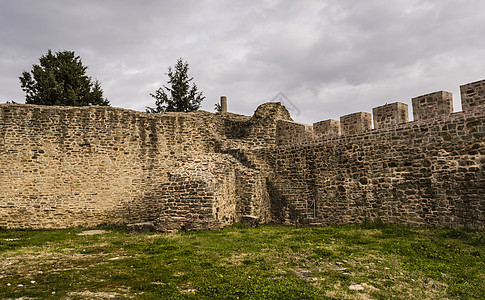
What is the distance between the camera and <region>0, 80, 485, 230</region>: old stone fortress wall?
9859 millimetres

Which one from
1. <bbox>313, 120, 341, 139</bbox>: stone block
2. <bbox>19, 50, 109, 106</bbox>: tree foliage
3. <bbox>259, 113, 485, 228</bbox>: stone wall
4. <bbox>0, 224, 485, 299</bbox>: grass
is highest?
<bbox>19, 50, 109, 106</bbox>: tree foliage

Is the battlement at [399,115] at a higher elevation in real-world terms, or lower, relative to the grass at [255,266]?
higher

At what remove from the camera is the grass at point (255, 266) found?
5.19m

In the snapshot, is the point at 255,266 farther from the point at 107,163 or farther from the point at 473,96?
the point at 107,163

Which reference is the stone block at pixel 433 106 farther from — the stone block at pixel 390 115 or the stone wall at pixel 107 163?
the stone wall at pixel 107 163

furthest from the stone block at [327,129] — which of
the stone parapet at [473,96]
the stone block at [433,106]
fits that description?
the stone parapet at [473,96]

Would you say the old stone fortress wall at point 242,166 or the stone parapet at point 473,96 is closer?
the stone parapet at point 473,96

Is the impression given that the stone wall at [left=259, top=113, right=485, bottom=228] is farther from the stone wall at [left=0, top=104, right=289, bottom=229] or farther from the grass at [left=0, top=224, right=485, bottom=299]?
the stone wall at [left=0, top=104, right=289, bottom=229]

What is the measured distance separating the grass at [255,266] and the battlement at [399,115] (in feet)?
10.9

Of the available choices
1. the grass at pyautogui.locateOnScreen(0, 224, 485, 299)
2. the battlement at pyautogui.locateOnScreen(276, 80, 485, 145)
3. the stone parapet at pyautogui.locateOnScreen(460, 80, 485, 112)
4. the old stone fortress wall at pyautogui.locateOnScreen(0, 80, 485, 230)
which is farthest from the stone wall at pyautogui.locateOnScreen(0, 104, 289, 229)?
the stone parapet at pyautogui.locateOnScreen(460, 80, 485, 112)

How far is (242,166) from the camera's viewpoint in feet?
45.8

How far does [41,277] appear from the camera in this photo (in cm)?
597

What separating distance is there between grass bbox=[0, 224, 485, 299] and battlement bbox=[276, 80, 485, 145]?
331cm

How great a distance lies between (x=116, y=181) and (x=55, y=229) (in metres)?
2.86
